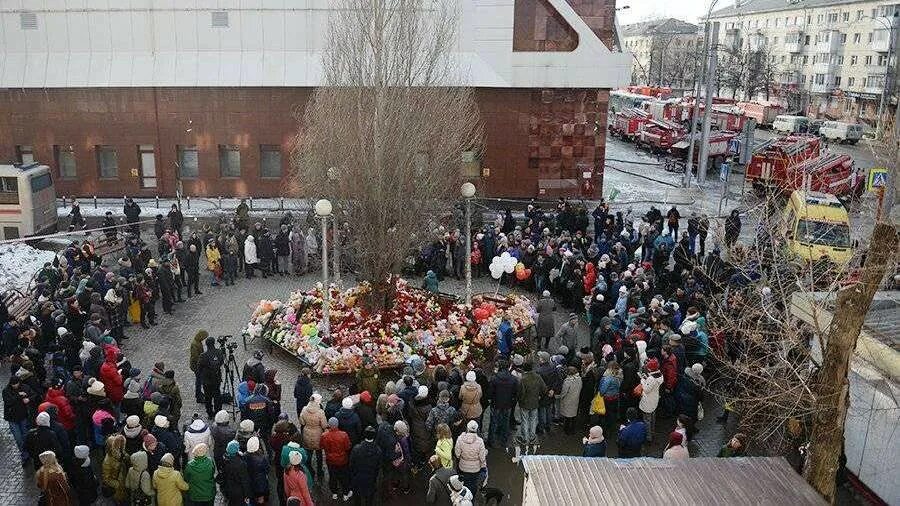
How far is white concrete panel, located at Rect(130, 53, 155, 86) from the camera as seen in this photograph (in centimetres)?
2872

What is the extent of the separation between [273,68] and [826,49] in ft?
203

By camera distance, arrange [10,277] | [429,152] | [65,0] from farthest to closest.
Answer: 1. [65,0]
2. [10,277]
3. [429,152]

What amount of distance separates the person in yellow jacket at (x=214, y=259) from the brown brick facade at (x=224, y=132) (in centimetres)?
1076

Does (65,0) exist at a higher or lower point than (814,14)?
lower

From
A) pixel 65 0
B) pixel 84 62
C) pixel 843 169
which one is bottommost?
pixel 843 169

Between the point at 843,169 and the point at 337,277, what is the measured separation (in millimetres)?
24012

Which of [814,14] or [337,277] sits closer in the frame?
[337,277]

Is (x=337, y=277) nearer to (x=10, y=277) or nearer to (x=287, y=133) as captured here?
(x=10, y=277)

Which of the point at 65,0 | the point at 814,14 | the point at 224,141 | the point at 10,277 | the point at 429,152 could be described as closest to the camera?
the point at 429,152

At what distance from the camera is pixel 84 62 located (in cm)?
2889

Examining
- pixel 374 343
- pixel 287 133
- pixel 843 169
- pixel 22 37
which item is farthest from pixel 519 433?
pixel 22 37

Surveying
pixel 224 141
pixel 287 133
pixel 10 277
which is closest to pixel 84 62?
pixel 224 141

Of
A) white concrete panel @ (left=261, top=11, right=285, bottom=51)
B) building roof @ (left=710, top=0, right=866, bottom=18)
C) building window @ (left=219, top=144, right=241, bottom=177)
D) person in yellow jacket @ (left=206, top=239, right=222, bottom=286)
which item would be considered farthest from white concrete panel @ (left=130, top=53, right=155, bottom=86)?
building roof @ (left=710, top=0, right=866, bottom=18)

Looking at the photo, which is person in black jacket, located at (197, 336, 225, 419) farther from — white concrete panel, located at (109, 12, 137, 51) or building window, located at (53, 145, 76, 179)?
building window, located at (53, 145, 76, 179)
